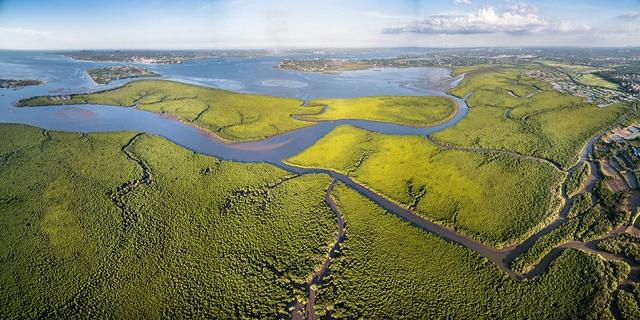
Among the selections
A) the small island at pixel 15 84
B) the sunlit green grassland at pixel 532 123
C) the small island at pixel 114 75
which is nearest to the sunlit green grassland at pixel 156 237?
the sunlit green grassland at pixel 532 123


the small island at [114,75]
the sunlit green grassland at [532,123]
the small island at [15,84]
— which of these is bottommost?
the sunlit green grassland at [532,123]

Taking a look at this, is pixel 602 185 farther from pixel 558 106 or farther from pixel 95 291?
pixel 95 291

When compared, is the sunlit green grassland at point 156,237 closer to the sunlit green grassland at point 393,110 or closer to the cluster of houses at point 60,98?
the sunlit green grassland at point 393,110

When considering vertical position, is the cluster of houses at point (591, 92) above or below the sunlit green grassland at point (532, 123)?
above

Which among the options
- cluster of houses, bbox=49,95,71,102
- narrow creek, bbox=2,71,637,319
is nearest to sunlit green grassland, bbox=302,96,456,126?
narrow creek, bbox=2,71,637,319

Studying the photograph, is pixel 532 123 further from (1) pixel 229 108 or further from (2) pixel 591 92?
(1) pixel 229 108

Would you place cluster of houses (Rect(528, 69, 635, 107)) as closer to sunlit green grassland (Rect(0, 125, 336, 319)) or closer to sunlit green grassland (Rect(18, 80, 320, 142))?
sunlit green grassland (Rect(18, 80, 320, 142))
